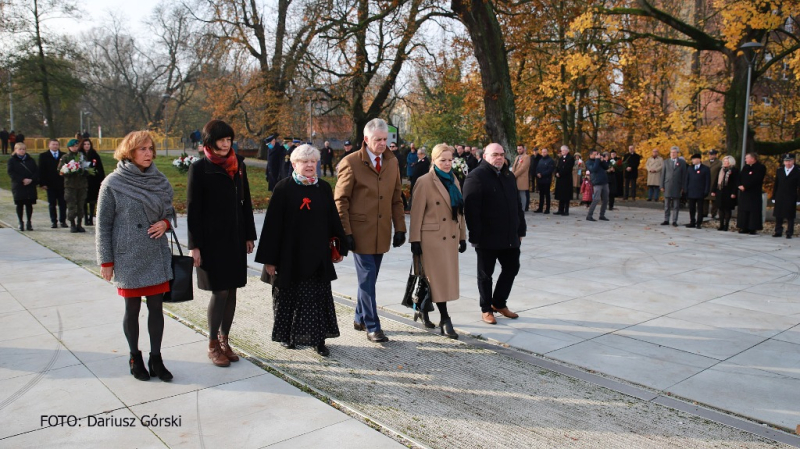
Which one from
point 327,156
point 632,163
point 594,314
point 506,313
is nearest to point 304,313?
point 506,313

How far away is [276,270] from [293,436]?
1.67 metres

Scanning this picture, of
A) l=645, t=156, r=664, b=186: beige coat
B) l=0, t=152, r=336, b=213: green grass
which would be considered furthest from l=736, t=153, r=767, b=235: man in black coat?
l=0, t=152, r=336, b=213: green grass

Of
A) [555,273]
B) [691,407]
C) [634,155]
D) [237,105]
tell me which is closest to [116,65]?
[237,105]

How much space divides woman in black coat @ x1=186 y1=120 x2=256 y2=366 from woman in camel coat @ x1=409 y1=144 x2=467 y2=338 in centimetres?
168

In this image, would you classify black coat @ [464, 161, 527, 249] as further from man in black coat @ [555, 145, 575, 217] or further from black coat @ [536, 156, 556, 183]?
black coat @ [536, 156, 556, 183]

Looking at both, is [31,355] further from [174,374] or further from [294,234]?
[294,234]

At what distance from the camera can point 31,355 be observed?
5.09 metres

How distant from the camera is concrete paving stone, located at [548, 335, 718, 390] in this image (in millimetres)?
4863

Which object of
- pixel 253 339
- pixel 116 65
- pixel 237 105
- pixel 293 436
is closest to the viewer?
pixel 293 436

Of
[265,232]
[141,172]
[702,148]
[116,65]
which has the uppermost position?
[116,65]

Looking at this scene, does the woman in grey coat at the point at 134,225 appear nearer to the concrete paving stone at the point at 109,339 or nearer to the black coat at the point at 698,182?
the concrete paving stone at the point at 109,339

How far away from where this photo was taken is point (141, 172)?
439 cm

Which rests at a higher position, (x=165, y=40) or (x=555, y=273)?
(x=165, y=40)

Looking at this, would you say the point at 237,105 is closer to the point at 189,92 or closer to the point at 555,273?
the point at 189,92
